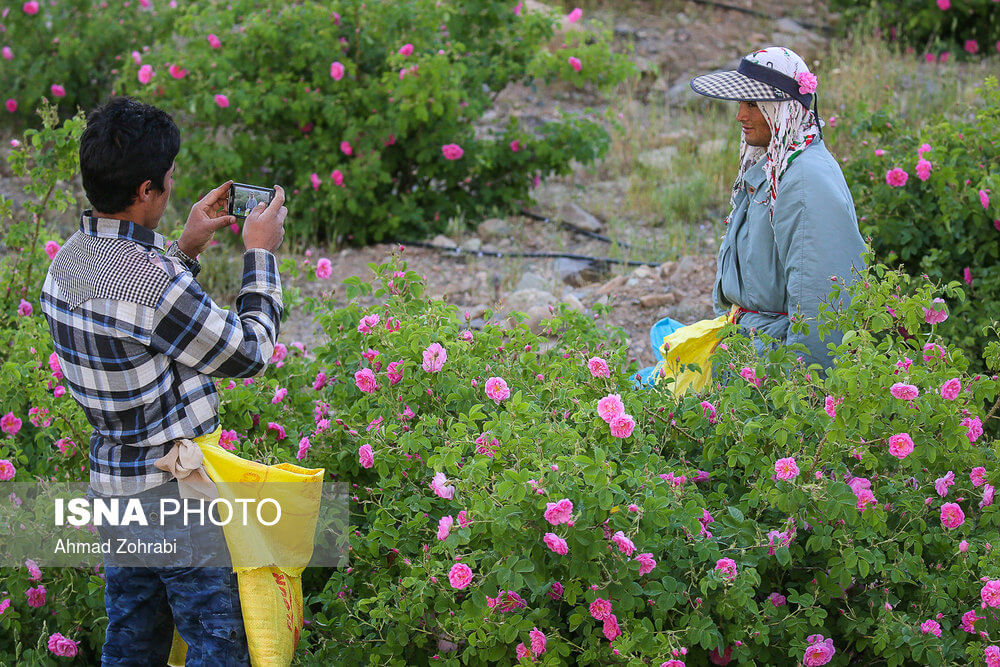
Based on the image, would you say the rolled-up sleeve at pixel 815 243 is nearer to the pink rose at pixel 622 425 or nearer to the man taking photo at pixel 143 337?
the pink rose at pixel 622 425

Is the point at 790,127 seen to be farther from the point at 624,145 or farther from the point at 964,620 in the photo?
the point at 624,145

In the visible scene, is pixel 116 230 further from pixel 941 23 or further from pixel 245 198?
pixel 941 23

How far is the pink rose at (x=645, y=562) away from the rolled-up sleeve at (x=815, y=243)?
36.1 inches

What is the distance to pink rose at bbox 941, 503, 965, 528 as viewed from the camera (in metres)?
2.31

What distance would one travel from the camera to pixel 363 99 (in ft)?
17.8

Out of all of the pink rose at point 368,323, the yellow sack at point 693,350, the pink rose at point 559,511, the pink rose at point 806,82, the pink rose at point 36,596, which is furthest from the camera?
the yellow sack at point 693,350

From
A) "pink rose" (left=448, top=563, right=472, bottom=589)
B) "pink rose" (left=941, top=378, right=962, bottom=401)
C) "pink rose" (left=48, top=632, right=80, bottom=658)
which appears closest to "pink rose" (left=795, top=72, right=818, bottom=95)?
"pink rose" (left=941, top=378, right=962, bottom=401)

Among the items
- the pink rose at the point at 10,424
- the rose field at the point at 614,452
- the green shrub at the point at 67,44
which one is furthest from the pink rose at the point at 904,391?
the green shrub at the point at 67,44

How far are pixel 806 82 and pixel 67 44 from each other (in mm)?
5983

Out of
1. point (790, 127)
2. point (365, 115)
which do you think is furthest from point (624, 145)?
point (790, 127)

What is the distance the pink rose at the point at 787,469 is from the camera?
210cm

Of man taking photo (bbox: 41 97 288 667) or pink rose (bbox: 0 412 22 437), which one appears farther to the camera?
pink rose (bbox: 0 412 22 437)

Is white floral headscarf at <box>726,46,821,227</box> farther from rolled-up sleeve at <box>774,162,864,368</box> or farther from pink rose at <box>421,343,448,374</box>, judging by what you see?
pink rose at <box>421,343,448,374</box>

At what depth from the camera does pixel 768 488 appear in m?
2.20
